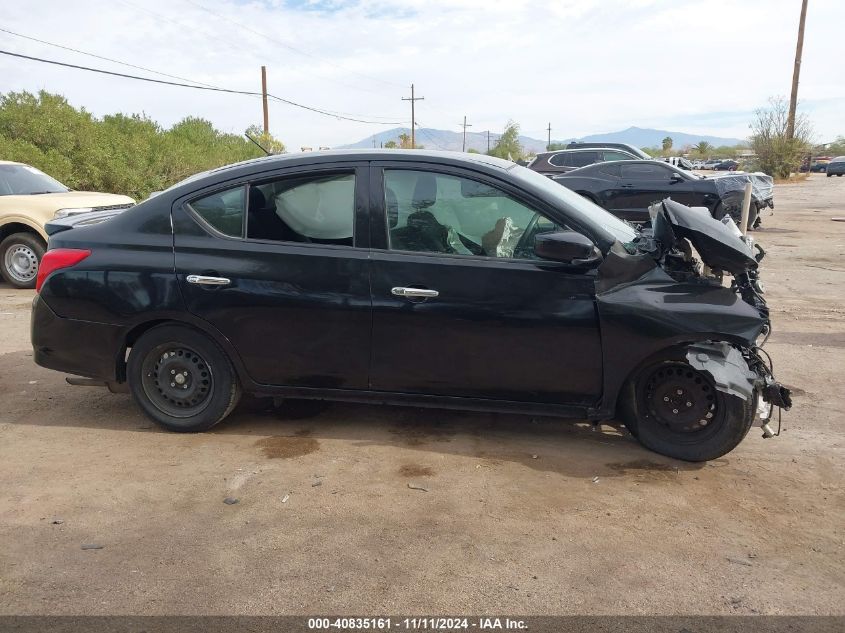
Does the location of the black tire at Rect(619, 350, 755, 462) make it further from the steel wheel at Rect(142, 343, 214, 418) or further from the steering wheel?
the steel wheel at Rect(142, 343, 214, 418)

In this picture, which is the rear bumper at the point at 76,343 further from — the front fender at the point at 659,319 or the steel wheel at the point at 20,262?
the steel wheel at the point at 20,262

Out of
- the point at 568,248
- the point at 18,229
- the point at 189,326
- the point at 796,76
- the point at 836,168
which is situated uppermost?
the point at 796,76

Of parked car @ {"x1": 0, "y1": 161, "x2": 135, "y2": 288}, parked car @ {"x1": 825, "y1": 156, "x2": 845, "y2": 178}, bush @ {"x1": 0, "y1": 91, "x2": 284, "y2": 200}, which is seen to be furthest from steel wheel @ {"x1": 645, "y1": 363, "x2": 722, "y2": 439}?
parked car @ {"x1": 825, "y1": 156, "x2": 845, "y2": 178}

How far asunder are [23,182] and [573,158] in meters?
12.5

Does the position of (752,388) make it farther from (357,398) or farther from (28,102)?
(28,102)

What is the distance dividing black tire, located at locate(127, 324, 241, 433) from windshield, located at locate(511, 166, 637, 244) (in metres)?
2.20

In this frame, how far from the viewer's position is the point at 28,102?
60.5 ft

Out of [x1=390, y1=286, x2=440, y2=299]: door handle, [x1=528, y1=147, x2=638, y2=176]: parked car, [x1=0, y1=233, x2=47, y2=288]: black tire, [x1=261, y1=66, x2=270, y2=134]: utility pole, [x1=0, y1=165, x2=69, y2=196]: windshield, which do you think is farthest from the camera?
[x1=261, y1=66, x2=270, y2=134]: utility pole

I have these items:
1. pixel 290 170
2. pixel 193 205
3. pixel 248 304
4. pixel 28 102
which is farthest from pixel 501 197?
pixel 28 102

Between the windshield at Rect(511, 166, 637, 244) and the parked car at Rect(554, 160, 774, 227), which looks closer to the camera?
the windshield at Rect(511, 166, 637, 244)

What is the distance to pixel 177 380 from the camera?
14.9ft

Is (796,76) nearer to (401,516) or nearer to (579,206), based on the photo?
(579,206)

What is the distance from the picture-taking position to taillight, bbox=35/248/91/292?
450 cm

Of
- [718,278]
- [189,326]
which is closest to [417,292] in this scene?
[189,326]
